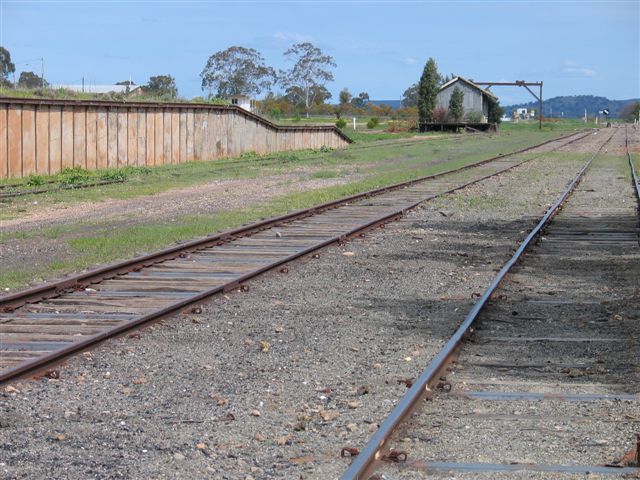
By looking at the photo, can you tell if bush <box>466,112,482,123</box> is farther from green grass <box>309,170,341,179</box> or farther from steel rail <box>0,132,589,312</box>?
steel rail <box>0,132,589,312</box>

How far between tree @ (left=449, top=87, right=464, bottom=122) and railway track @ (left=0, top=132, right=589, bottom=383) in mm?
92511

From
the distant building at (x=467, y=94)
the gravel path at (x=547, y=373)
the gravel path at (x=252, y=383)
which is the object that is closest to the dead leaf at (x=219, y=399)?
the gravel path at (x=252, y=383)

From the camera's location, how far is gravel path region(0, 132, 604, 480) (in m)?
6.09

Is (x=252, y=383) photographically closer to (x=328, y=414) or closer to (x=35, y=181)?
(x=328, y=414)

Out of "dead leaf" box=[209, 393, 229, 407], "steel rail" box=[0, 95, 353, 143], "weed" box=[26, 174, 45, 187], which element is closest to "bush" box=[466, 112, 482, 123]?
"steel rail" box=[0, 95, 353, 143]

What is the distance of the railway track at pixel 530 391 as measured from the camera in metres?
5.97

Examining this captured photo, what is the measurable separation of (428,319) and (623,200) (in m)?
15.1

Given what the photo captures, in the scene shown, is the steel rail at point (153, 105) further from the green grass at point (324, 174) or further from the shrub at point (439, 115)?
the shrub at point (439, 115)

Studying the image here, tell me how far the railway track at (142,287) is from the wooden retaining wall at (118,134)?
14979 millimetres

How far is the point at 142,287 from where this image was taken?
38.4 feet

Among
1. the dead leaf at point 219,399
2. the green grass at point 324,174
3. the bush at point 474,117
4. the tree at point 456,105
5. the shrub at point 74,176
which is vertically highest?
the tree at point 456,105

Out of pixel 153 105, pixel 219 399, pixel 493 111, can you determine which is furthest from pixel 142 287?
pixel 493 111

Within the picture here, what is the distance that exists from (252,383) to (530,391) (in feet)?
6.57

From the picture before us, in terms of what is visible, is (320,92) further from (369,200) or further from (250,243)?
(250,243)
